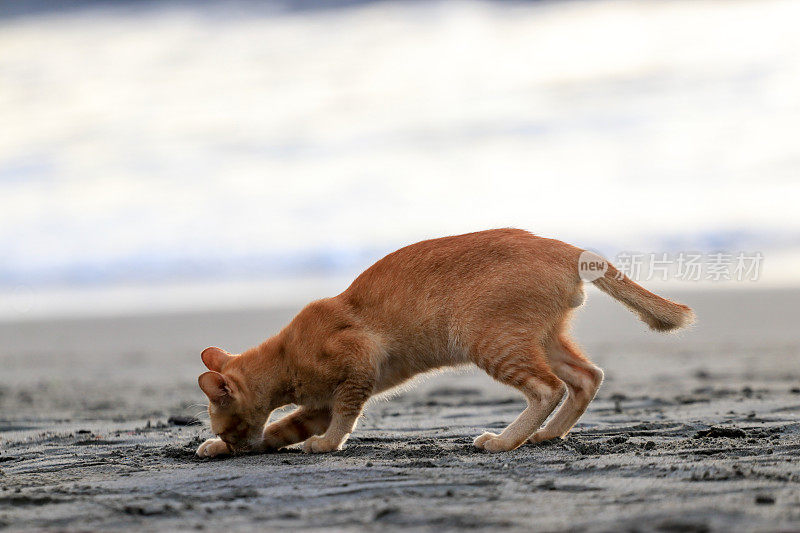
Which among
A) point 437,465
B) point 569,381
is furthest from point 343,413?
point 569,381

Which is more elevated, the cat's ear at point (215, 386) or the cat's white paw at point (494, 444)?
the cat's ear at point (215, 386)

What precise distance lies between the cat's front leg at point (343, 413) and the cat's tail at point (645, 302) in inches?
59.4

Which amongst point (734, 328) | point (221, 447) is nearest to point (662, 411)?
point (221, 447)

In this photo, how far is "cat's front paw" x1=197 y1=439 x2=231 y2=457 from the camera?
16.1ft

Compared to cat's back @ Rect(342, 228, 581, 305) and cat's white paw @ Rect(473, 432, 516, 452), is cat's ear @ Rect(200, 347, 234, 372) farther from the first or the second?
cat's white paw @ Rect(473, 432, 516, 452)

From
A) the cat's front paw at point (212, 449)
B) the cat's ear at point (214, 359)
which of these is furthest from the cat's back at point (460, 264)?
the cat's front paw at point (212, 449)

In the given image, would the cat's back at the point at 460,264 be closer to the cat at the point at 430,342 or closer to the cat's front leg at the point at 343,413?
the cat at the point at 430,342

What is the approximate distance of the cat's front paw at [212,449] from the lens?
16.1ft

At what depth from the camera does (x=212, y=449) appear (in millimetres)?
4930

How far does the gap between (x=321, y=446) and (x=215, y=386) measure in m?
0.68

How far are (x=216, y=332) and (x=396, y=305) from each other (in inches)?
450

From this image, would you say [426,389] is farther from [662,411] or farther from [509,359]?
[509,359]

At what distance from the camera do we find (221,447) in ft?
16.4

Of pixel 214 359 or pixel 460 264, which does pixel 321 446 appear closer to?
pixel 214 359
